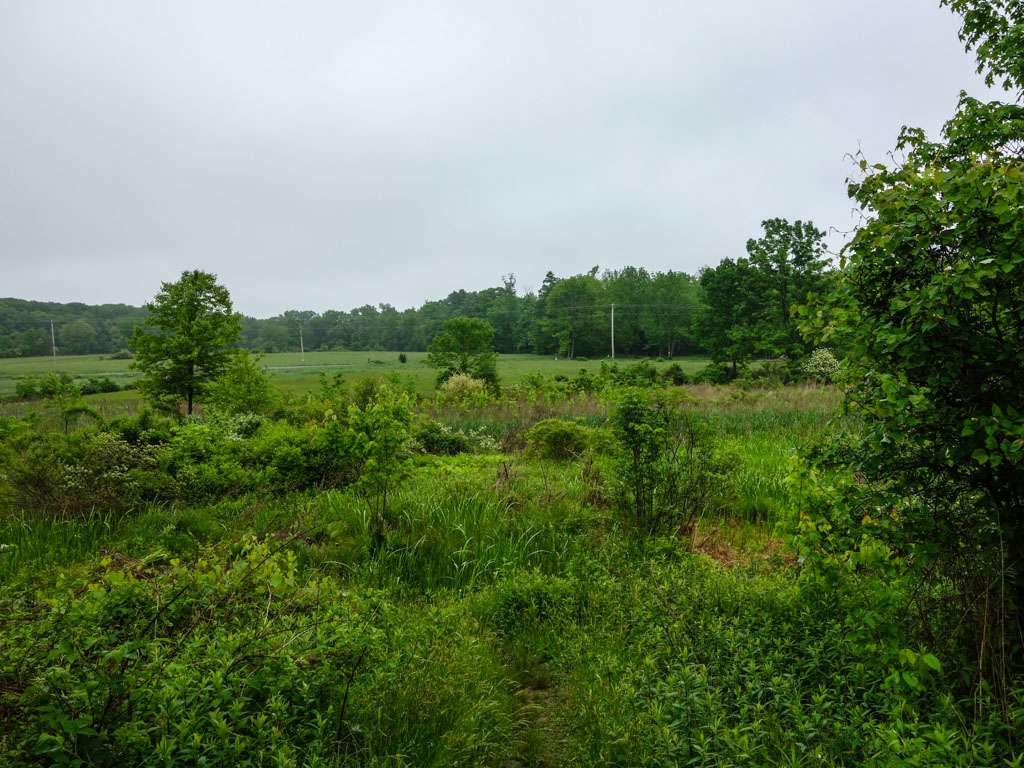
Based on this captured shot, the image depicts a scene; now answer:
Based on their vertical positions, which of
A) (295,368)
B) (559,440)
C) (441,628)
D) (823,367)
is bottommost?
(441,628)

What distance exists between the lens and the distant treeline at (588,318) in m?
33.2

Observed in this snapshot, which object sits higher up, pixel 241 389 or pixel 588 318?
pixel 588 318

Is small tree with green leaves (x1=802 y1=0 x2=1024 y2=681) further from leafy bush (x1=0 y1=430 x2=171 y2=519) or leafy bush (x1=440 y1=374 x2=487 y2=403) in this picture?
leafy bush (x1=440 y1=374 x2=487 y2=403)

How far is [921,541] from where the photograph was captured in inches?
110

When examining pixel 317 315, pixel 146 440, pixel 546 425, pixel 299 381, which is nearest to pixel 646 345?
pixel 317 315

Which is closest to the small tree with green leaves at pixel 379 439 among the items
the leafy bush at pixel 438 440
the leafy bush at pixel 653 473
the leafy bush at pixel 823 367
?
the leafy bush at pixel 653 473

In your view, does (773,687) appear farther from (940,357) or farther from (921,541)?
(940,357)

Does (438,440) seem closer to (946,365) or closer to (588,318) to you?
(946,365)

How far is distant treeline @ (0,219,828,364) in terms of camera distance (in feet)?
109

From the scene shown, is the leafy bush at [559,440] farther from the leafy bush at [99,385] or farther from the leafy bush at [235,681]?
the leafy bush at [99,385]

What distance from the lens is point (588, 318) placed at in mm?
55781

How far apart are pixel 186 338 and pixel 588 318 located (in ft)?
153

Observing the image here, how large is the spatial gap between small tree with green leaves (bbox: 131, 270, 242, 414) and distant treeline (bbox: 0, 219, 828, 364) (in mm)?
8236

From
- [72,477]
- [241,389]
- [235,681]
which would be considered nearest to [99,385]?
[241,389]
